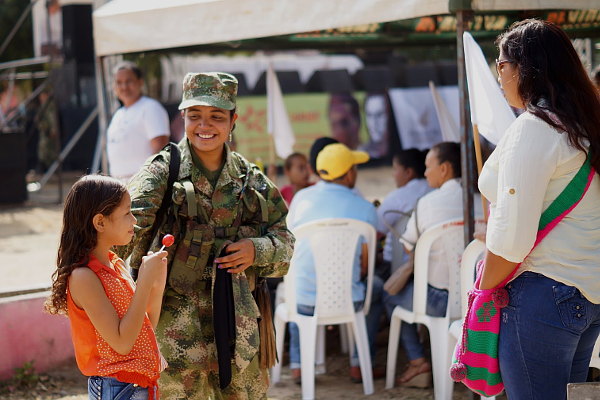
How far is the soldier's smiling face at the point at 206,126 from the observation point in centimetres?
311

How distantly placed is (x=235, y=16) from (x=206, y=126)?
1.97m

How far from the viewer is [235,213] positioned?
316 cm

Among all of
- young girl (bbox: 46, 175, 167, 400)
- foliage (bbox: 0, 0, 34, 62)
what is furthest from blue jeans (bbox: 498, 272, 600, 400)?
foliage (bbox: 0, 0, 34, 62)

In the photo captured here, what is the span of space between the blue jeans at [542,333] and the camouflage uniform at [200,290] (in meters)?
0.99

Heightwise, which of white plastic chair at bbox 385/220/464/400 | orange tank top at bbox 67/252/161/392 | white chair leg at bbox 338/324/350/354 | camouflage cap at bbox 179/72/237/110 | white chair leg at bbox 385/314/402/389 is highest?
camouflage cap at bbox 179/72/237/110

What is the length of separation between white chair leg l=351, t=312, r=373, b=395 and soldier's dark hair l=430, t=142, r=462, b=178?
1020 millimetres

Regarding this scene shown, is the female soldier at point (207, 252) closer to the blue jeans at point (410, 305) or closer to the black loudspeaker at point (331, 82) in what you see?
the blue jeans at point (410, 305)

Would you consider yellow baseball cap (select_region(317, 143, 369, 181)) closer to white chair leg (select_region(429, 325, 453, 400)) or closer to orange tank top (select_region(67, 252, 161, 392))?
white chair leg (select_region(429, 325, 453, 400))

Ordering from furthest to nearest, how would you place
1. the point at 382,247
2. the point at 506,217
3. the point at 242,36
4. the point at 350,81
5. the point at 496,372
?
the point at 350,81 → the point at 382,247 → the point at 242,36 → the point at 496,372 → the point at 506,217

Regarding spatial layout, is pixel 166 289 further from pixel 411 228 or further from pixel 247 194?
pixel 411 228

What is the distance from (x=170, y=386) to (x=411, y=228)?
2230mm

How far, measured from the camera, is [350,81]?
18406 millimetres

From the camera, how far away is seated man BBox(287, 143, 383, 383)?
201 inches

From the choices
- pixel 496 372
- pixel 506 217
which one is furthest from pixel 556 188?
pixel 496 372
